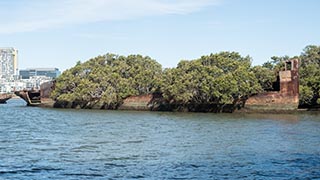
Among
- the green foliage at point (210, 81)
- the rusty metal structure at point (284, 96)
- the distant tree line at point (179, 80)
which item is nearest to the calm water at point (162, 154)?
the rusty metal structure at point (284, 96)

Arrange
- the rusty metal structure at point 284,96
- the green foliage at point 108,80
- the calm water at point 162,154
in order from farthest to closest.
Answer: the green foliage at point 108,80, the rusty metal structure at point 284,96, the calm water at point 162,154

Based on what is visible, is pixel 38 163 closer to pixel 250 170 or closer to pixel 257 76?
pixel 250 170

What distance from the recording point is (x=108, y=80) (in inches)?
3738

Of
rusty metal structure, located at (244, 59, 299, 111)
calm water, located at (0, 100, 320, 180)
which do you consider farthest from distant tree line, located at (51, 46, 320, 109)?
calm water, located at (0, 100, 320, 180)

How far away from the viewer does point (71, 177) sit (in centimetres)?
2200

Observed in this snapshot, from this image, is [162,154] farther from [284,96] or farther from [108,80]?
[108,80]

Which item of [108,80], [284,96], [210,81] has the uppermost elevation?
[108,80]

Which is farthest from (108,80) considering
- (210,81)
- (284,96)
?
(284,96)

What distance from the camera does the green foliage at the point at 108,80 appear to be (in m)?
93.6

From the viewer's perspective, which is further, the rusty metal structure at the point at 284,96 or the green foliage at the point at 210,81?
the green foliage at the point at 210,81

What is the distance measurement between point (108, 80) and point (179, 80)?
17.8m

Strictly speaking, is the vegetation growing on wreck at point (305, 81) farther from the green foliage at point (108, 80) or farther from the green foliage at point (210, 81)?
the green foliage at point (108, 80)

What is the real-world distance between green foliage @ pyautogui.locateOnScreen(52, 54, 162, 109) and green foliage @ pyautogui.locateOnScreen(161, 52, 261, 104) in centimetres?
598

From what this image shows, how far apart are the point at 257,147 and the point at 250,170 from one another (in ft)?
27.9
